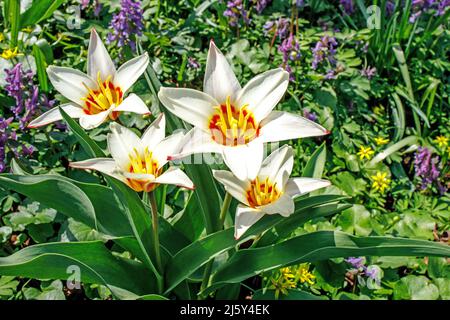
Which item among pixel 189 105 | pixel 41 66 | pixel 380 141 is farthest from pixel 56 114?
pixel 380 141

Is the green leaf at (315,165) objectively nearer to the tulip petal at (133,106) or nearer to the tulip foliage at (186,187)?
the tulip foliage at (186,187)

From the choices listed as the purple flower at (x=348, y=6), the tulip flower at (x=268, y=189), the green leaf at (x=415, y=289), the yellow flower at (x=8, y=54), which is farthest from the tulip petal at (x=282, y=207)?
the purple flower at (x=348, y=6)

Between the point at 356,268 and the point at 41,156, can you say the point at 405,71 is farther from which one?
the point at 41,156

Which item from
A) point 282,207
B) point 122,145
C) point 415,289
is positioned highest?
point 122,145

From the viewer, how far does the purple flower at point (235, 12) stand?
2307mm

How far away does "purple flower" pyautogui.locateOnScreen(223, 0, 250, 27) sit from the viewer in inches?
90.8

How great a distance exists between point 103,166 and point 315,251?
506 mm

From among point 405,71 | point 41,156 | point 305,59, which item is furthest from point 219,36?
point 41,156

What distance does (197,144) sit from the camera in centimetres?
107

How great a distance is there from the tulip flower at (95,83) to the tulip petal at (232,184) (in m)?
0.30

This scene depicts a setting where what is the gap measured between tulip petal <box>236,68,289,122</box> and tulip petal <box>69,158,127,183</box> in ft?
1.02

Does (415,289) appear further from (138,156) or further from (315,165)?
(138,156)

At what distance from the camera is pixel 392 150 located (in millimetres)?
2189
